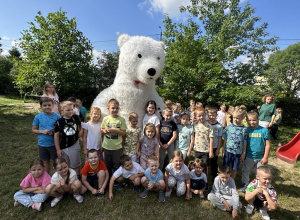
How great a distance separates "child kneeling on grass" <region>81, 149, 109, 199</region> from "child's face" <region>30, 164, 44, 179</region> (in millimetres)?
555

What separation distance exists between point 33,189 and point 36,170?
26 cm

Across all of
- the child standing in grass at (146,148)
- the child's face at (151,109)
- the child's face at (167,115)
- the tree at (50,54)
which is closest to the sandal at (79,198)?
the child standing in grass at (146,148)

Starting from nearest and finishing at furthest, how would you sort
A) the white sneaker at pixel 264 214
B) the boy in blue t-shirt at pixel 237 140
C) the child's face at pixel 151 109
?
the white sneaker at pixel 264 214 < the boy in blue t-shirt at pixel 237 140 < the child's face at pixel 151 109

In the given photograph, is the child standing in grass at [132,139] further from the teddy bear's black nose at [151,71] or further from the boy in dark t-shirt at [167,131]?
the teddy bear's black nose at [151,71]

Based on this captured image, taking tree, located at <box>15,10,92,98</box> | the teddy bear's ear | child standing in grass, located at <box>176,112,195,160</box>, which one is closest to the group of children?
child standing in grass, located at <box>176,112,195,160</box>

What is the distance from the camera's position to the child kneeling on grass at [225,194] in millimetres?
2406

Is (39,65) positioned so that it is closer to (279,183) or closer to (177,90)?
(177,90)

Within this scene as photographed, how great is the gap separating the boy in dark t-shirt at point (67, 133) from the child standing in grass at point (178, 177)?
5.10 feet

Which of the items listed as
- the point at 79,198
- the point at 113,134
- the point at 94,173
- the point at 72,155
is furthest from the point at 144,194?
the point at 72,155

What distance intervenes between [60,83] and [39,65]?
1219mm

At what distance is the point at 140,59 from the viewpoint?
3119 millimetres

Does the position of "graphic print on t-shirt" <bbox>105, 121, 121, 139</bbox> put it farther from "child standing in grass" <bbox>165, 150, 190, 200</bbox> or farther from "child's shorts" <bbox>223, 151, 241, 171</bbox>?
"child's shorts" <bbox>223, 151, 241, 171</bbox>

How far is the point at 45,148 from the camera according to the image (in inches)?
106

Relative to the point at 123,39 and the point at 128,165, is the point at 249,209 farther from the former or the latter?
the point at 123,39
